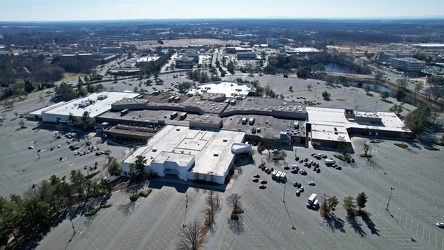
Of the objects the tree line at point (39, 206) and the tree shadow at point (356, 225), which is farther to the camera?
the tree shadow at point (356, 225)

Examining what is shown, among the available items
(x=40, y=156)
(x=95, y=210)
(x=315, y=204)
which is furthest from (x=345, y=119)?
(x=40, y=156)

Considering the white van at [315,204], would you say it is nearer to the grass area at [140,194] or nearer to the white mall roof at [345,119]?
the grass area at [140,194]

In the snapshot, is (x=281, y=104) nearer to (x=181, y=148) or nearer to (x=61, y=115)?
(x=181, y=148)

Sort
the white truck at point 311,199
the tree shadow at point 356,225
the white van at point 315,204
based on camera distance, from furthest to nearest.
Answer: the white truck at point 311,199
the white van at point 315,204
the tree shadow at point 356,225

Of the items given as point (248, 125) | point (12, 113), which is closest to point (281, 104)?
point (248, 125)

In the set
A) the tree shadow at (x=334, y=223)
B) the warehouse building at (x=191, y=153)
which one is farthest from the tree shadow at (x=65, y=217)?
the tree shadow at (x=334, y=223)

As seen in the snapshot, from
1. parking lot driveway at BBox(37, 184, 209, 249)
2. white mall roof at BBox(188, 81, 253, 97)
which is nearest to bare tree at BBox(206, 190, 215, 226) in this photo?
parking lot driveway at BBox(37, 184, 209, 249)
